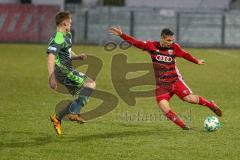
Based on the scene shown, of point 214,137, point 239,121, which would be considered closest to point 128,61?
point 239,121

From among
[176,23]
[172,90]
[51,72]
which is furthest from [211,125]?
[176,23]

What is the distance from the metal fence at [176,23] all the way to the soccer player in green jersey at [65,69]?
2804cm

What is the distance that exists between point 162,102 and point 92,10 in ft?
93.6

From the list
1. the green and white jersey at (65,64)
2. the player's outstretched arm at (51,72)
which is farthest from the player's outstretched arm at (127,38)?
the player's outstretched arm at (51,72)

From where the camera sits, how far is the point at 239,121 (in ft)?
45.1

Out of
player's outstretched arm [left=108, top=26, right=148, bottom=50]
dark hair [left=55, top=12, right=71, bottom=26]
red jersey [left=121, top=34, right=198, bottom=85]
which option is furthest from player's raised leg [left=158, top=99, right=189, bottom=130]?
dark hair [left=55, top=12, right=71, bottom=26]

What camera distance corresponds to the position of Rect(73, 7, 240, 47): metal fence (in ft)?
134

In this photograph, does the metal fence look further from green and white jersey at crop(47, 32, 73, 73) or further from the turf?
green and white jersey at crop(47, 32, 73, 73)

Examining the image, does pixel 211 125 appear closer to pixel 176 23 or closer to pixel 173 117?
pixel 173 117

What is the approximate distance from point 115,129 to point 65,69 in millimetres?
1446

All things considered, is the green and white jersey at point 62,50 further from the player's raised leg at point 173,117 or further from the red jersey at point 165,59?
the player's raised leg at point 173,117

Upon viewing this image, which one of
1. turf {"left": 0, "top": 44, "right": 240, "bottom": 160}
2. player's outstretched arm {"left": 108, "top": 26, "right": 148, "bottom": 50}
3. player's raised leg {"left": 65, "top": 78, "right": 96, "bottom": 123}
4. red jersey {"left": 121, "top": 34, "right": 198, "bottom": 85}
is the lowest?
turf {"left": 0, "top": 44, "right": 240, "bottom": 160}

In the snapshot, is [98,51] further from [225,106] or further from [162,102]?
[162,102]

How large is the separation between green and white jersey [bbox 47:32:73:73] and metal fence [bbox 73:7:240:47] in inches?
1112
